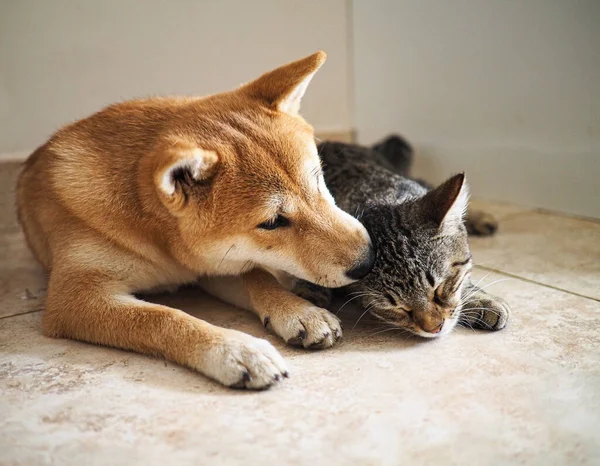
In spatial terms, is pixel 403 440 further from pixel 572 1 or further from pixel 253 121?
pixel 572 1

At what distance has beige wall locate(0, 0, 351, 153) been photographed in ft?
9.84

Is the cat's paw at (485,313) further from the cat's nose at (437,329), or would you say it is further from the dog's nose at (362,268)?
the dog's nose at (362,268)

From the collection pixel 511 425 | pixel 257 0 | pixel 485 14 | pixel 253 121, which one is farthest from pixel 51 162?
pixel 485 14

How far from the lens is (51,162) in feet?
6.61

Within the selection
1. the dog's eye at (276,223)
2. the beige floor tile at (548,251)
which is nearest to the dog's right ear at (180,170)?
the dog's eye at (276,223)

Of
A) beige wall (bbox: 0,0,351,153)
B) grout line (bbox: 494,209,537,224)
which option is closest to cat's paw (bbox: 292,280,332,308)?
grout line (bbox: 494,209,537,224)

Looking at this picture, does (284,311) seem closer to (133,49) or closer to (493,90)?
(493,90)

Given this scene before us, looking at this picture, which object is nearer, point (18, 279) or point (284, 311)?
point (284, 311)

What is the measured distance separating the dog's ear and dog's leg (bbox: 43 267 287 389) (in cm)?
79

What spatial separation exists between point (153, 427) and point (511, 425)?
850mm

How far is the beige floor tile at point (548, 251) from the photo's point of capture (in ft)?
7.21

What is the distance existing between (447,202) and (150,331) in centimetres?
100

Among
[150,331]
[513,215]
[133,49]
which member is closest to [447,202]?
[150,331]

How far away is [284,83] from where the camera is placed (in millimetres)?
1913
